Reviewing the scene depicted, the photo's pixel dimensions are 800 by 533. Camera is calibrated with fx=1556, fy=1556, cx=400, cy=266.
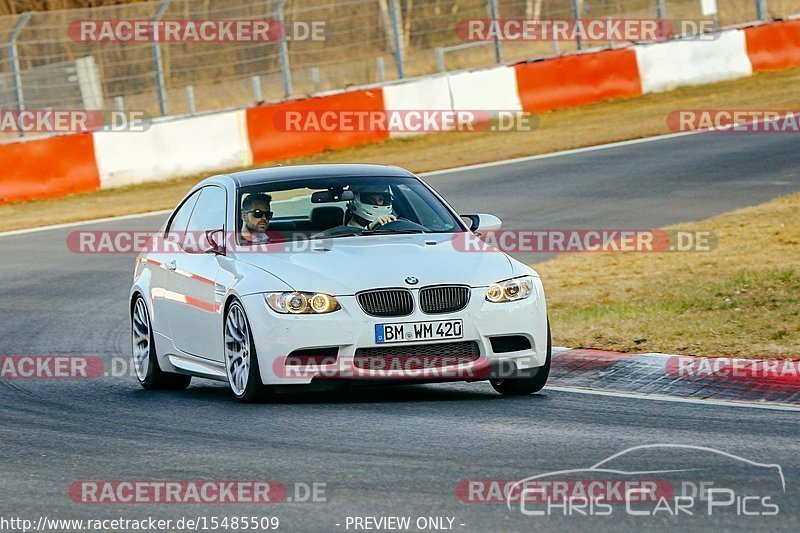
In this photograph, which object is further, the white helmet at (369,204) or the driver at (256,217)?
the white helmet at (369,204)

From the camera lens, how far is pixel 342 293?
9.12 m

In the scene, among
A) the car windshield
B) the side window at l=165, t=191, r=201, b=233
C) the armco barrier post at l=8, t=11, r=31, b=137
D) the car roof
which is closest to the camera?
the car windshield

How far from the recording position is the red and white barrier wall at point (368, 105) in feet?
81.5

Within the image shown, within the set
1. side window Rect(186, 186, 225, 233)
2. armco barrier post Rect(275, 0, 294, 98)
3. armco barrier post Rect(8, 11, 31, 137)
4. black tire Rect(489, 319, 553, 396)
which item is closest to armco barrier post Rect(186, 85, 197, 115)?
armco barrier post Rect(275, 0, 294, 98)

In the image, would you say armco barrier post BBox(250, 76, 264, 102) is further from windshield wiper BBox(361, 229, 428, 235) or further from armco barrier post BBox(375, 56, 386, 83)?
windshield wiper BBox(361, 229, 428, 235)

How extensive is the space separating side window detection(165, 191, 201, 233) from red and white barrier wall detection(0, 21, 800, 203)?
13522mm

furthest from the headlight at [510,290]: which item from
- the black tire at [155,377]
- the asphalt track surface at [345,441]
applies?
the black tire at [155,377]

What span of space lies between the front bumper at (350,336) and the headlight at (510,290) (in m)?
0.04

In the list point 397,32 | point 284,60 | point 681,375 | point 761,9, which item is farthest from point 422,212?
point 761,9

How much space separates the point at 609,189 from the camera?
20.4 meters

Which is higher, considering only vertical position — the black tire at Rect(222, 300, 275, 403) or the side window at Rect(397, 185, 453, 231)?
the side window at Rect(397, 185, 453, 231)

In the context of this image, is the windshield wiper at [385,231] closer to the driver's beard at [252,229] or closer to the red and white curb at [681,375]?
the driver's beard at [252,229]

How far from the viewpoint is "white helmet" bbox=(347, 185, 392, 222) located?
→ 34.3 feet

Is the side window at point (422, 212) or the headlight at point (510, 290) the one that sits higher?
the side window at point (422, 212)
